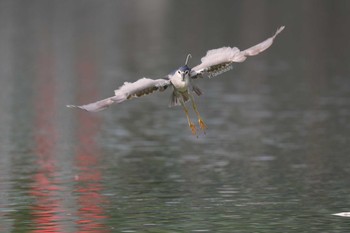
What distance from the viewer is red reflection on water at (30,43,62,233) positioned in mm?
29375

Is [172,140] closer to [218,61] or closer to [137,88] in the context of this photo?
[218,61]

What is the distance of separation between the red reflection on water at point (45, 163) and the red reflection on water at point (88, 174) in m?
0.61

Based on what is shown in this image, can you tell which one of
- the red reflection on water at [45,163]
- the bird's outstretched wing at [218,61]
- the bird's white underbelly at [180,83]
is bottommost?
the bird's white underbelly at [180,83]

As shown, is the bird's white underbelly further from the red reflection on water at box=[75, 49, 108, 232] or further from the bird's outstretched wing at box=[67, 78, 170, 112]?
the red reflection on water at box=[75, 49, 108, 232]

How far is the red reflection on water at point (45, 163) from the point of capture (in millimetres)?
29375

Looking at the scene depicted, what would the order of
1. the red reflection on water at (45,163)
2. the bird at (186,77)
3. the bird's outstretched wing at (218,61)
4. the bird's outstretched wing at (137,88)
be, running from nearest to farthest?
1. the bird's outstretched wing at (137,88)
2. the bird at (186,77)
3. the bird's outstretched wing at (218,61)
4. the red reflection on water at (45,163)

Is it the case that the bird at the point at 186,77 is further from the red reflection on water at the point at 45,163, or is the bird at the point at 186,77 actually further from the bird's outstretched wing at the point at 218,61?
the red reflection on water at the point at 45,163

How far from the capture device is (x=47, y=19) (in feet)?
427

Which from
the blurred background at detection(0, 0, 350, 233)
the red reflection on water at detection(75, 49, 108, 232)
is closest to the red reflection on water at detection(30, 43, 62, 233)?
the blurred background at detection(0, 0, 350, 233)

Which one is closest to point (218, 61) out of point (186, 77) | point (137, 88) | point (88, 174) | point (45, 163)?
point (186, 77)

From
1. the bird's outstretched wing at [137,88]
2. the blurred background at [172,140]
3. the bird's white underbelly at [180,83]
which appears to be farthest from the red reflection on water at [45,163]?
the bird's white underbelly at [180,83]

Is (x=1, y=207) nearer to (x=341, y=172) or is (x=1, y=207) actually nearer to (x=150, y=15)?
(x=341, y=172)

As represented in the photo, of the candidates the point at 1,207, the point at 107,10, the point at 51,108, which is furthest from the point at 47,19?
the point at 1,207

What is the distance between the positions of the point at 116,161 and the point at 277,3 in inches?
4093
